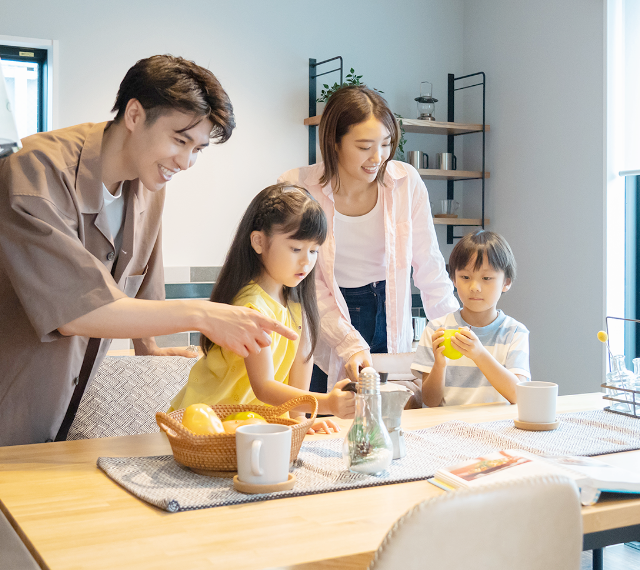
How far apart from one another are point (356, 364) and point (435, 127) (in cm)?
282

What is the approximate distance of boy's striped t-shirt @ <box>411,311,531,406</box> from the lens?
1.98 metres

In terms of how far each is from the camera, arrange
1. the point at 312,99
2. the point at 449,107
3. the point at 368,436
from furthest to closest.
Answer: the point at 449,107 → the point at 312,99 → the point at 368,436

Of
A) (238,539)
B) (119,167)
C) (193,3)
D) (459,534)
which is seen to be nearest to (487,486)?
(459,534)

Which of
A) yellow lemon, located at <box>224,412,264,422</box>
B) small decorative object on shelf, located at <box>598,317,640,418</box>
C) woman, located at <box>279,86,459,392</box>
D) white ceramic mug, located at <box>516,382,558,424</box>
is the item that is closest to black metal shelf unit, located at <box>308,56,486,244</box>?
woman, located at <box>279,86,459,392</box>

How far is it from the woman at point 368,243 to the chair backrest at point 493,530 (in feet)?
4.65

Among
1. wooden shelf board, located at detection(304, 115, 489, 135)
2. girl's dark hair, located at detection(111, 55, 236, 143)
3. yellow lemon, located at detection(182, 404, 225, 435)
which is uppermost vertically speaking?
wooden shelf board, located at detection(304, 115, 489, 135)

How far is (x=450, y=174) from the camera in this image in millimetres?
4305

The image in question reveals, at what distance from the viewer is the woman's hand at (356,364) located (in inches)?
69.1

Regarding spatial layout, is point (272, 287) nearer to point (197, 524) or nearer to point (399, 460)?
point (399, 460)

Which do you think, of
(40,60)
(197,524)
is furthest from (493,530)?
(40,60)

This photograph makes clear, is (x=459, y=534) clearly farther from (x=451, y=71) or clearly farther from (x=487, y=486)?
(x=451, y=71)

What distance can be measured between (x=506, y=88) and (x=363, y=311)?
2533 millimetres

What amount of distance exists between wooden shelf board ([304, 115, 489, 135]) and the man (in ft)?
8.67

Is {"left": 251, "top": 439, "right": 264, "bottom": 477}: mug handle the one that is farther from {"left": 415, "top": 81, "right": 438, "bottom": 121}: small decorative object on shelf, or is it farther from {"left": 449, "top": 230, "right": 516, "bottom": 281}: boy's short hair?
{"left": 415, "top": 81, "right": 438, "bottom": 121}: small decorative object on shelf
